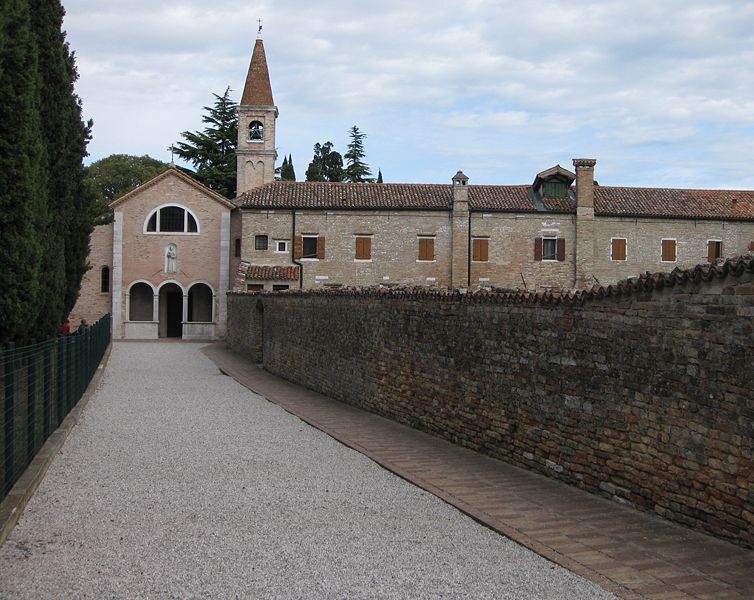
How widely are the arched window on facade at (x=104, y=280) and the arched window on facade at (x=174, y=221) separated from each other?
3195mm

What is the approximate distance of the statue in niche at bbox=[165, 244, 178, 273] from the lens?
40.2 metres

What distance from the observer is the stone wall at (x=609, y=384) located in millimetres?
5910

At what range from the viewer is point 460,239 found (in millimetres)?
39312

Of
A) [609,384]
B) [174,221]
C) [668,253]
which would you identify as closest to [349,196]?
[174,221]

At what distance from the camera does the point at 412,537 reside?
614cm

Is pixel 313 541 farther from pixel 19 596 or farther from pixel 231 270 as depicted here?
pixel 231 270

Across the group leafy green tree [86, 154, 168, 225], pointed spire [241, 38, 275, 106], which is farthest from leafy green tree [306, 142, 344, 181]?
pointed spire [241, 38, 275, 106]

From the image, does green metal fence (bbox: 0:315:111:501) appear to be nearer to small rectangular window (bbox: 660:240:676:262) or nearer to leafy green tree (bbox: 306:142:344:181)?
small rectangular window (bbox: 660:240:676:262)

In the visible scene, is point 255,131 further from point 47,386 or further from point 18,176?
point 47,386

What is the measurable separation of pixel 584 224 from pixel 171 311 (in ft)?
76.0

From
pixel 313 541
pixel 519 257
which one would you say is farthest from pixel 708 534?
pixel 519 257

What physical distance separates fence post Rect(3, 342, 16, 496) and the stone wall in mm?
5407

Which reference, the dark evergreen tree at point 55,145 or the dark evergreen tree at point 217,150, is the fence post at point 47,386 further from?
the dark evergreen tree at point 217,150

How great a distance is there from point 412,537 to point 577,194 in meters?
35.8
